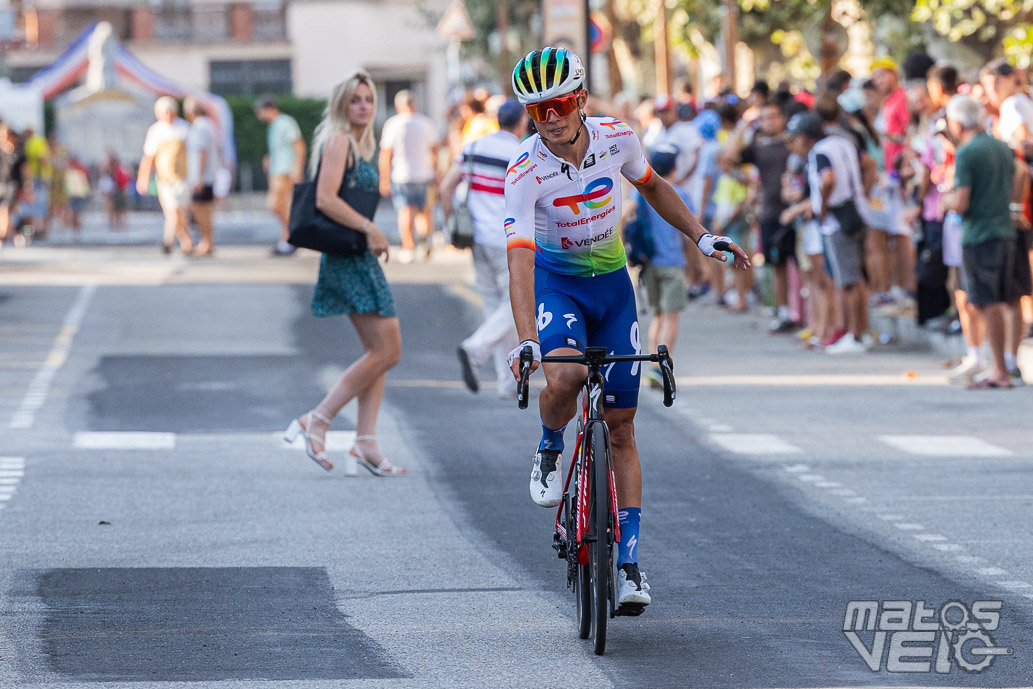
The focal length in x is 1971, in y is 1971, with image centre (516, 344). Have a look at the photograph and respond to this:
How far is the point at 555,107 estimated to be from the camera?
651cm

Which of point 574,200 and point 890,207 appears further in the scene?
point 890,207

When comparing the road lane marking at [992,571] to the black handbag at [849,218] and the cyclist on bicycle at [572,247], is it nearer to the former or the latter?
the cyclist on bicycle at [572,247]

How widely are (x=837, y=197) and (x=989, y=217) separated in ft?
7.25

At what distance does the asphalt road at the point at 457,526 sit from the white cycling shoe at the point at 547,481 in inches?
16.1

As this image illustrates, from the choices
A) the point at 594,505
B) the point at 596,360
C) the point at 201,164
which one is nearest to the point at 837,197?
the point at 596,360

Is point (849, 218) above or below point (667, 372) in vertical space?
below

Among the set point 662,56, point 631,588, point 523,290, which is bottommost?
point 631,588

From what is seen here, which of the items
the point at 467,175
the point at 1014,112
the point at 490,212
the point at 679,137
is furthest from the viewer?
the point at 679,137

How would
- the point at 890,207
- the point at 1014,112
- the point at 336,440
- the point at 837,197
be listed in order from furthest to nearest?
the point at 890,207 → the point at 837,197 → the point at 1014,112 → the point at 336,440

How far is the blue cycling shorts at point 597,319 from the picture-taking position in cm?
661

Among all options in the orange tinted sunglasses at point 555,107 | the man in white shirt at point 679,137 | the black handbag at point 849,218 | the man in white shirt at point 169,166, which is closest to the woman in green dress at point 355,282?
the orange tinted sunglasses at point 555,107

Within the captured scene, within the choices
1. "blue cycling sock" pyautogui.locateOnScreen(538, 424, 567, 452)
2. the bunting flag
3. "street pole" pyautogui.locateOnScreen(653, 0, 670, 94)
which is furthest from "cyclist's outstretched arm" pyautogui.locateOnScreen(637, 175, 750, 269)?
the bunting flag

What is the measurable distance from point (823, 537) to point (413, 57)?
5557cm

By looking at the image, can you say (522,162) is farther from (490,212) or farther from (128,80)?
(128,80)
